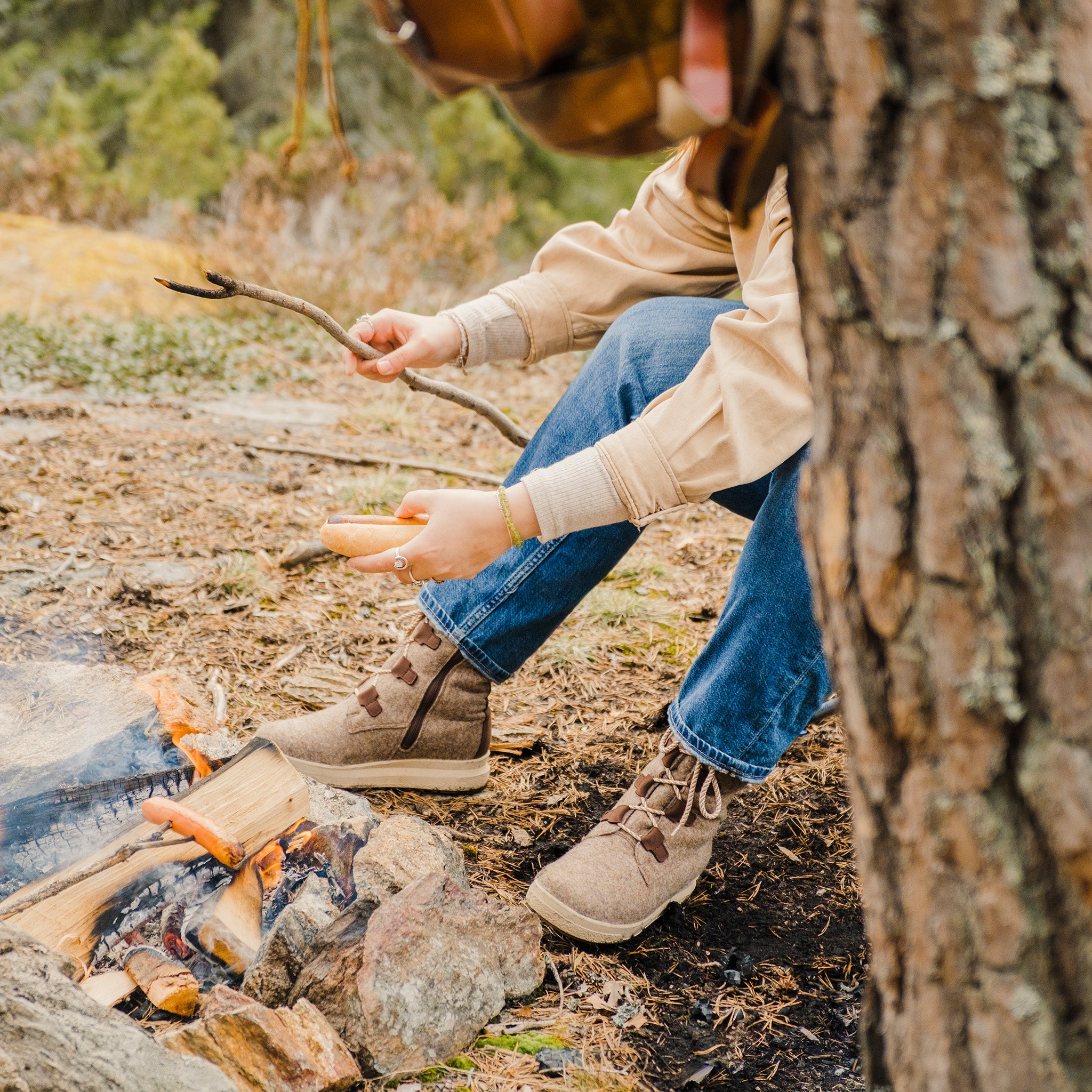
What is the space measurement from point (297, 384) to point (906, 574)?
4.43 m

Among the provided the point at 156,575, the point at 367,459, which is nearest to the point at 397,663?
the point at 156,575

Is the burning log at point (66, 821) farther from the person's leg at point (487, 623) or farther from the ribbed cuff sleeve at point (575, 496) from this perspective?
the ribbed cuff sleeve at point (575, 496)

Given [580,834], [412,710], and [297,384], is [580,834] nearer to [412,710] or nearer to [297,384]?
[412,710]

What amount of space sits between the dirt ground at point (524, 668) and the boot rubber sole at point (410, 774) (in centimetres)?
3

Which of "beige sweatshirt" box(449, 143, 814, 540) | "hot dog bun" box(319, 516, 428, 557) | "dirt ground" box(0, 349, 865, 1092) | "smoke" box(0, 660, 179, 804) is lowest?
"dirt ground" box(0, 349, 865, 1092)

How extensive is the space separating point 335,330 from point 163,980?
0.96 m

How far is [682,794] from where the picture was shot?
60.9 inches

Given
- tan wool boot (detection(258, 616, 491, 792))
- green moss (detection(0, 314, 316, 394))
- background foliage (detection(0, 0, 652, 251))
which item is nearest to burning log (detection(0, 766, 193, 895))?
tan wool boot (detection(258, 616, 491, 792))

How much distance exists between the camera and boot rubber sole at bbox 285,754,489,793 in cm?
178

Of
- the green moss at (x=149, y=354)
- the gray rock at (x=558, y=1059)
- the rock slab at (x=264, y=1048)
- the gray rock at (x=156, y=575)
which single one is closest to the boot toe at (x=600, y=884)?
the gray rock at (x=558, y=1059)

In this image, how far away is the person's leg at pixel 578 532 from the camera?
5.15 ft

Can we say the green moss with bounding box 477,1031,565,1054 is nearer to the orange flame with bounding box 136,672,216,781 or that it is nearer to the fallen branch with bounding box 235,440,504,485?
the orange flame with bounding box 136,672,216,781

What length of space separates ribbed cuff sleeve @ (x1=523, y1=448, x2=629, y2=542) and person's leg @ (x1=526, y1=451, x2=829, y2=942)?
271 millimetres

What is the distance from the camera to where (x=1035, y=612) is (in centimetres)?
64
